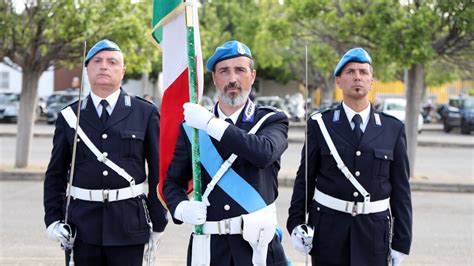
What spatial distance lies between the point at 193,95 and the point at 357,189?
117cm

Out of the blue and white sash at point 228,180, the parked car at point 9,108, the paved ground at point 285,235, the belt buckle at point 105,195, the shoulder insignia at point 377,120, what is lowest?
the paved ground at point 285,235

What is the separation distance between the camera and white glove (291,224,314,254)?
403 centimetres

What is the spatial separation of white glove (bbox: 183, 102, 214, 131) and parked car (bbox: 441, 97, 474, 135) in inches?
1110

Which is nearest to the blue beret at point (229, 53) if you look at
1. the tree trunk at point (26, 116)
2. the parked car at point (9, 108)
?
the tree trunk at point (26, 116)

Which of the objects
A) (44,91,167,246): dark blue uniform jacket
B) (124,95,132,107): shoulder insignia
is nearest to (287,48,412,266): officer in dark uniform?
(44,91,167,246): dark blue uniform jacket

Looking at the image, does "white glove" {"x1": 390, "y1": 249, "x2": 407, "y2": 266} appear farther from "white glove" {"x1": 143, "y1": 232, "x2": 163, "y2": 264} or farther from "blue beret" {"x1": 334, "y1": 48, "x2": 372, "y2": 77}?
"white glove" {"x1": 143, "y1": 232, "x2": 163, "y2": 264}

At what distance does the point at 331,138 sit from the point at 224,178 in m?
0.95

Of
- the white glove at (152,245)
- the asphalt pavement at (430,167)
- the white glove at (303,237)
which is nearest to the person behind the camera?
the white glove at (303,237)

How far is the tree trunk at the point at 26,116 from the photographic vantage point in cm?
1388

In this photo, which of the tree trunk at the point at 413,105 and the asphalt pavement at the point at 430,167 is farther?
the tree trunk at the point at 413,105

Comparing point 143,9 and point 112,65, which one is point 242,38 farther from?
point 112,65

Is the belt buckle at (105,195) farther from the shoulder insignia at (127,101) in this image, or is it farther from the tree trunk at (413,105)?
the tree trunk at (413,105)

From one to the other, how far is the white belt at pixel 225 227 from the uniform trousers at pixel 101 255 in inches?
36.9

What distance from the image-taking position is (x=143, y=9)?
14203 millimetres
